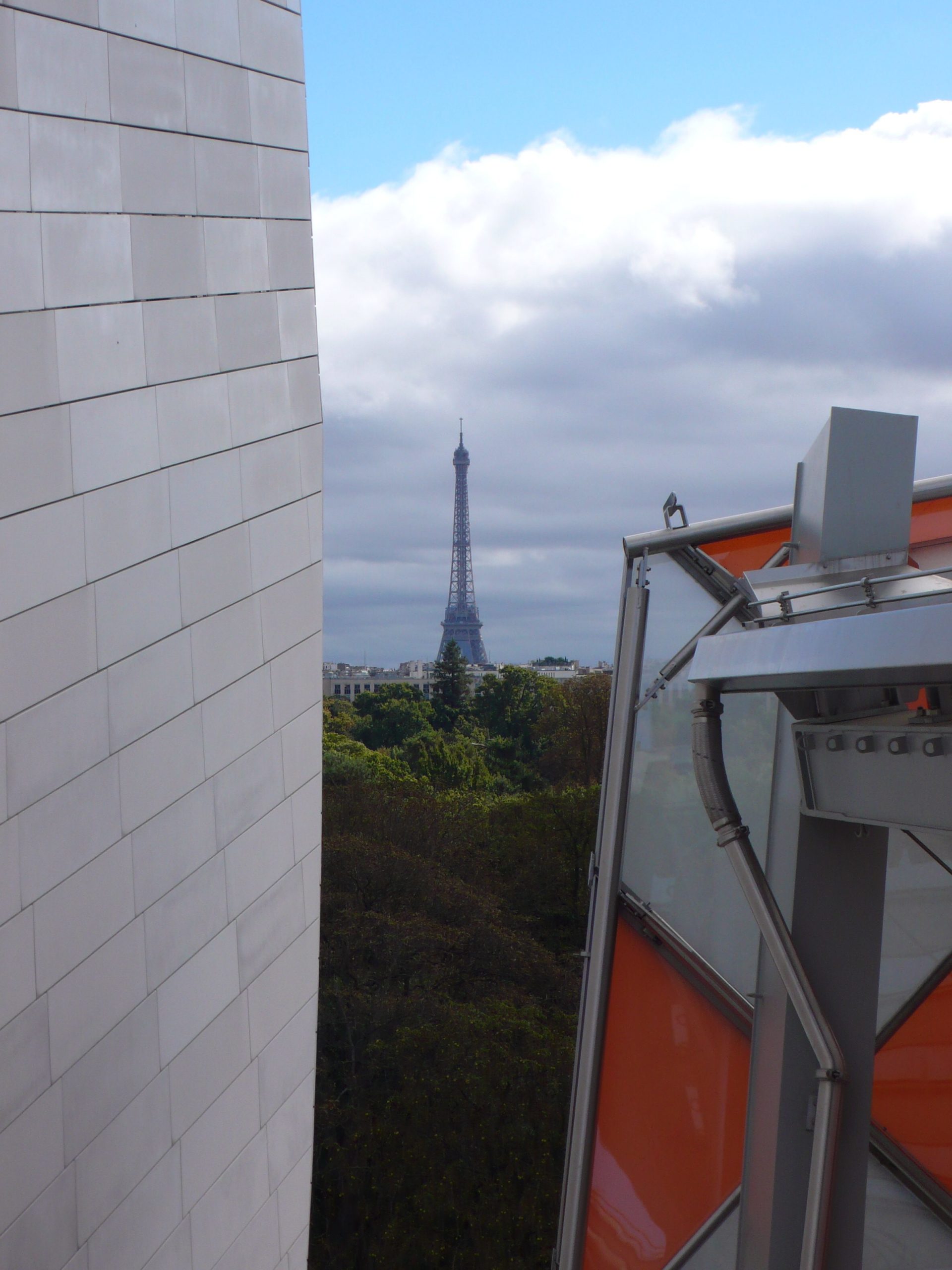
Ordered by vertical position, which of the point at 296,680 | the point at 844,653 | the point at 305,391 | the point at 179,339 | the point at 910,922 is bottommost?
the point at 910,922

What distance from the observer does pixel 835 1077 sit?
4539 millimetres

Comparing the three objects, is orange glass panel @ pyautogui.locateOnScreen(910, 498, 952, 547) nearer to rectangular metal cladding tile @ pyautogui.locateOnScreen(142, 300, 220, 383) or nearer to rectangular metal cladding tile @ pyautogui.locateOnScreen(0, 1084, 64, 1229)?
rectangular metal cladding tile @ pyautogui.locateOnScreen(142, 300, 220, 383)

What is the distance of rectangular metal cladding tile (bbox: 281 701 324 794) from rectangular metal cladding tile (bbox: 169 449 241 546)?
211 centimetres

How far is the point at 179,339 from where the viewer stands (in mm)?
7699

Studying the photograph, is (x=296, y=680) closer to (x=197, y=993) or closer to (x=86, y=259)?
(x=197, y=993)

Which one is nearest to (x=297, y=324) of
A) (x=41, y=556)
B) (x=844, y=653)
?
(x=41, y=556)

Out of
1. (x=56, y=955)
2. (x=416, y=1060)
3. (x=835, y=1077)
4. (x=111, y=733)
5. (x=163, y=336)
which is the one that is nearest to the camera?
(x=835, y=1077)

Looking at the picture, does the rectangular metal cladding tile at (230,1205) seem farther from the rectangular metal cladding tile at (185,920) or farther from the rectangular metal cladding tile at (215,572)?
the rectangular metal cladding tile at (215,572)

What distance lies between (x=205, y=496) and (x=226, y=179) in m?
2.61

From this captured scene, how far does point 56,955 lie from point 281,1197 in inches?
183

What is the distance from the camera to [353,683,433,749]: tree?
238 ft

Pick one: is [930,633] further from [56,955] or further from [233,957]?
[233,957]

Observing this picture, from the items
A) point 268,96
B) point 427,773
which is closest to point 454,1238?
point 268,96

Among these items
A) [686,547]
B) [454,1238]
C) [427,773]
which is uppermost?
[686,547]
